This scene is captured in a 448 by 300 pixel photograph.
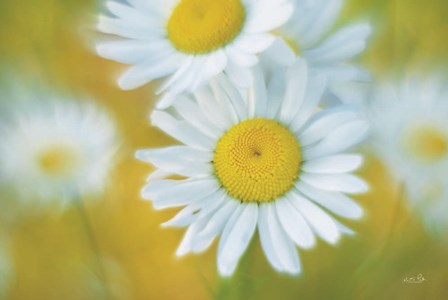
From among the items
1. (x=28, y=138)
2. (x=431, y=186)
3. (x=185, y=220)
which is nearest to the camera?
(x=185, y=220)

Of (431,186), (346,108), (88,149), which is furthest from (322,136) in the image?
(88,149)

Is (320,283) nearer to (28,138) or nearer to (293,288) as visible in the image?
(293,288)

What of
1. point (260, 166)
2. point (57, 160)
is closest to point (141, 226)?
point (57, 160)

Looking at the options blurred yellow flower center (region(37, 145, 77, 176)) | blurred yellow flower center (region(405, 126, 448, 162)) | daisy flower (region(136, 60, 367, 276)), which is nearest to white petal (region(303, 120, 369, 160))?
daisy flower (region(136, 60, 367, 276))

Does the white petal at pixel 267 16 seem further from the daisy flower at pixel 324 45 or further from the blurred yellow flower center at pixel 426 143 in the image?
the blurred yellow flower center at pixel 426 143
